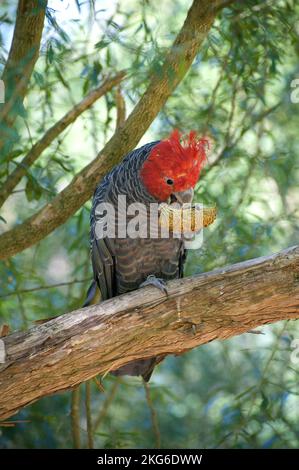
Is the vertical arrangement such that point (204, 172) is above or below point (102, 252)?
above

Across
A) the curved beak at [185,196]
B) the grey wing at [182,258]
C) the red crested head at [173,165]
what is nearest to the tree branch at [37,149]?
the red crested head at [173,165]

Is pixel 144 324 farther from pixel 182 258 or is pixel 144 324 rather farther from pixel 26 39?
→ pixel 26 39

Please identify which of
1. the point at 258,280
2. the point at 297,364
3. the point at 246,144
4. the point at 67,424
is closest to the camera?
the point at 258,280

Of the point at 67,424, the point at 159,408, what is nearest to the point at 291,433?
the point at 159,408

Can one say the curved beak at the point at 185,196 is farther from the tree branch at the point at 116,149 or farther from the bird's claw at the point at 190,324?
the bird's claw at the point at 190,324

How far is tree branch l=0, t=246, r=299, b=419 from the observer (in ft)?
7.83

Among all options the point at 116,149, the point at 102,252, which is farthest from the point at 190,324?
the point at 116,149

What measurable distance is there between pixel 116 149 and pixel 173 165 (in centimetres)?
39

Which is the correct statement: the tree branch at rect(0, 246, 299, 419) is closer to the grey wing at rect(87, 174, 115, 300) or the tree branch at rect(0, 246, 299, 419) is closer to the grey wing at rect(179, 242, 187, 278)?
the grey wing at rect(87, 174, 115, 300)

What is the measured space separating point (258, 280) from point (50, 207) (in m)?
1.09

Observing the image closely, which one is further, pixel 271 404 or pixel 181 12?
pixel 181 12

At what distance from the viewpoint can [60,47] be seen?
2.57 metres

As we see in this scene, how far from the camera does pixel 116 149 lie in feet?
9.86
